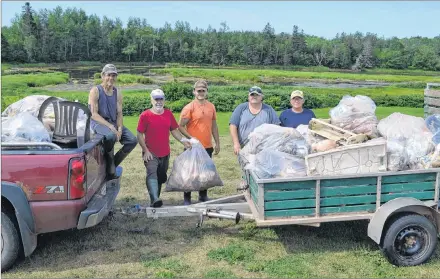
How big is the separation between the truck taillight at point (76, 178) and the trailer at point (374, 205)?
1674 mm

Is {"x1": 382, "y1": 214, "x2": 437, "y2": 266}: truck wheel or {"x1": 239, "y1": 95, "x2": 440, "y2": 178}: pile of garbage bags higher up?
{"x1": 239, "y1": 95, "x2": 440, "y2": 178}: pile of garbage bags

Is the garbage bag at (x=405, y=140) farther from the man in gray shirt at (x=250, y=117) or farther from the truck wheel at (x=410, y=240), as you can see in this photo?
the man in gray shirt at (x=250, y=117)

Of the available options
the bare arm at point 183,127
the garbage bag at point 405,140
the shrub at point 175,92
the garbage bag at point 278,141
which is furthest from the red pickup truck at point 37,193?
the shrub at point 175,92

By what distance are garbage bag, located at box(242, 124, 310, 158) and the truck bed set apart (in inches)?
17.5

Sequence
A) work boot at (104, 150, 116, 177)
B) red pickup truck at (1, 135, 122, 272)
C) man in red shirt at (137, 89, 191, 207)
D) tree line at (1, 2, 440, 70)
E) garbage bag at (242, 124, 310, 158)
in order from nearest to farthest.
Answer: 1. red pickup truck at (1, 135, 122, 272)
2. garbage bag at (242, 124, 310, 158)
3. work boot at (104, 150, 116, 177)
4. man in red shirt at (137, 89, 191, 207)
5. tree line at (1, 2, 440, 70)

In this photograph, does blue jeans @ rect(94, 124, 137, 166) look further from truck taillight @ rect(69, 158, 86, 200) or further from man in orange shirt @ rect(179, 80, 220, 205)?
truck taillight @ rect(69, 158, 86, 200)

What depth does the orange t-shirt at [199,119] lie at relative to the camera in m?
6.45

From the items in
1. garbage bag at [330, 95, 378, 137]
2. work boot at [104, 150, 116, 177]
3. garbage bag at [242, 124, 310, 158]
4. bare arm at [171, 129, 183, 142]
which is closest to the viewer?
garbage bag at [242, 124, 310, 158]


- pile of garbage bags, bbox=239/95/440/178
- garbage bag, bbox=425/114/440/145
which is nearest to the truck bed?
pile of garbage bags, bbox=239/95/440/178

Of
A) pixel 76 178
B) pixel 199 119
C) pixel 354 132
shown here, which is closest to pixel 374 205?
pixel 354 132

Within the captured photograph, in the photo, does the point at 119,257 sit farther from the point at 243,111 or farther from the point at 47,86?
the point at 47,86

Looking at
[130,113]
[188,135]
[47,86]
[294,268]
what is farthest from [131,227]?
[47,86]

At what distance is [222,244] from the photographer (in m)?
5.45

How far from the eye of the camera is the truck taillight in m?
4.45
